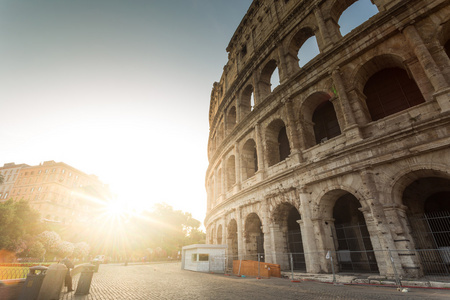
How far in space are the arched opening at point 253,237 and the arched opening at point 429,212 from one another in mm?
7687

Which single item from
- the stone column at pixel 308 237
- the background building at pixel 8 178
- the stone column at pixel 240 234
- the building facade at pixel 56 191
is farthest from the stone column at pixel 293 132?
the background building at pixel 8 178

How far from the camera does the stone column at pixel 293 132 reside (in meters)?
10.6

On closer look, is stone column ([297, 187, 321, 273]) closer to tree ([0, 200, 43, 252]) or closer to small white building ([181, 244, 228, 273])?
small white building ([181, 244, 228, 273])

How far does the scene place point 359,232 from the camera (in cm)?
1043

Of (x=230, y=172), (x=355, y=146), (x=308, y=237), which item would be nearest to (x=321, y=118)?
(x=355, y=146)

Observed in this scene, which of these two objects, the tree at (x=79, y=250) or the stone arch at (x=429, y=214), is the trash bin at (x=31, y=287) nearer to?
the stone arch at (x=429, y=214)

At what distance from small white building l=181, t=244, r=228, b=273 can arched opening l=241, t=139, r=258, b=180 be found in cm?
543

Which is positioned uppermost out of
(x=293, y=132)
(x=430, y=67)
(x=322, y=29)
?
(x=322, y=29)

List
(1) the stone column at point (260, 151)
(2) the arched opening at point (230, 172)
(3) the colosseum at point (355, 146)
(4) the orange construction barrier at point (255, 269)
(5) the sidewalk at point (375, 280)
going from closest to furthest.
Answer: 1. (5) the sidewalk at point (375, 280)
2. (3) the colosseum at point (355, 146)
3. (4) the orange construction barrier at point (255, 269)
4. (1) the stone column at point (260, 151)
5. (2) the arched opening at point (230, 172)

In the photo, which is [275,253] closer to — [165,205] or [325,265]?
[325,265]

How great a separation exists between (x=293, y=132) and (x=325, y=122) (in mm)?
2580

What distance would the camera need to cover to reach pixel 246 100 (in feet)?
58.8

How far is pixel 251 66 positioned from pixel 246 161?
7.63 m

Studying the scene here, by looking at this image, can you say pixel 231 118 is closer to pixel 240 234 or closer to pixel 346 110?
pixel 240 234
